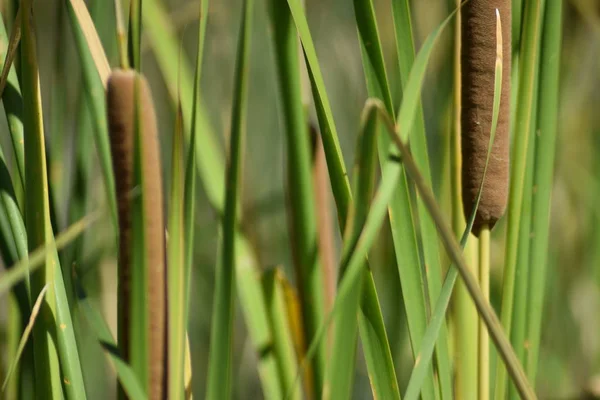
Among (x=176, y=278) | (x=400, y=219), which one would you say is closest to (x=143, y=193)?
(x=176, y=278)

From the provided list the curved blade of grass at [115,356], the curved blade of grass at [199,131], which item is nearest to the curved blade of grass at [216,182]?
the curved blade of grass at [199,131]

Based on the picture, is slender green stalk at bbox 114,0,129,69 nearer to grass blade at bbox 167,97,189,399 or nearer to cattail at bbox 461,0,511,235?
grass blade at bbox 167,97,189,399

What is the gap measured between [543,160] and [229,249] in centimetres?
25

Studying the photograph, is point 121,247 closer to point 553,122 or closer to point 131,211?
point 131,211

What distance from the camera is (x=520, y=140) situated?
0.47 metres

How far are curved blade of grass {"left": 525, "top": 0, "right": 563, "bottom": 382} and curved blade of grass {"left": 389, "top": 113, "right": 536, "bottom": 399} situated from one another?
176 millimetres

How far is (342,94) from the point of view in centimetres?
96

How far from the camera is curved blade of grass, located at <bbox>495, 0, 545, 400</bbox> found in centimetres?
46

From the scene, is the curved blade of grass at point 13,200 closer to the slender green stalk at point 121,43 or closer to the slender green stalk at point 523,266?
the slender green stalk at point 121,43

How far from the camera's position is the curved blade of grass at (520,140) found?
1.51ft

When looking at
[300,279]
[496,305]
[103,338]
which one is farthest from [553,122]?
[496,305]

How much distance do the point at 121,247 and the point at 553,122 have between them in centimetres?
31

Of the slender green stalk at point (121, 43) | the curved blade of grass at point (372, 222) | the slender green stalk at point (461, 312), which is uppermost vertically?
the slender green stalk at point (121, 43)

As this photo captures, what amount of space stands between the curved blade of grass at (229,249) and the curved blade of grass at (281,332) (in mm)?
75
